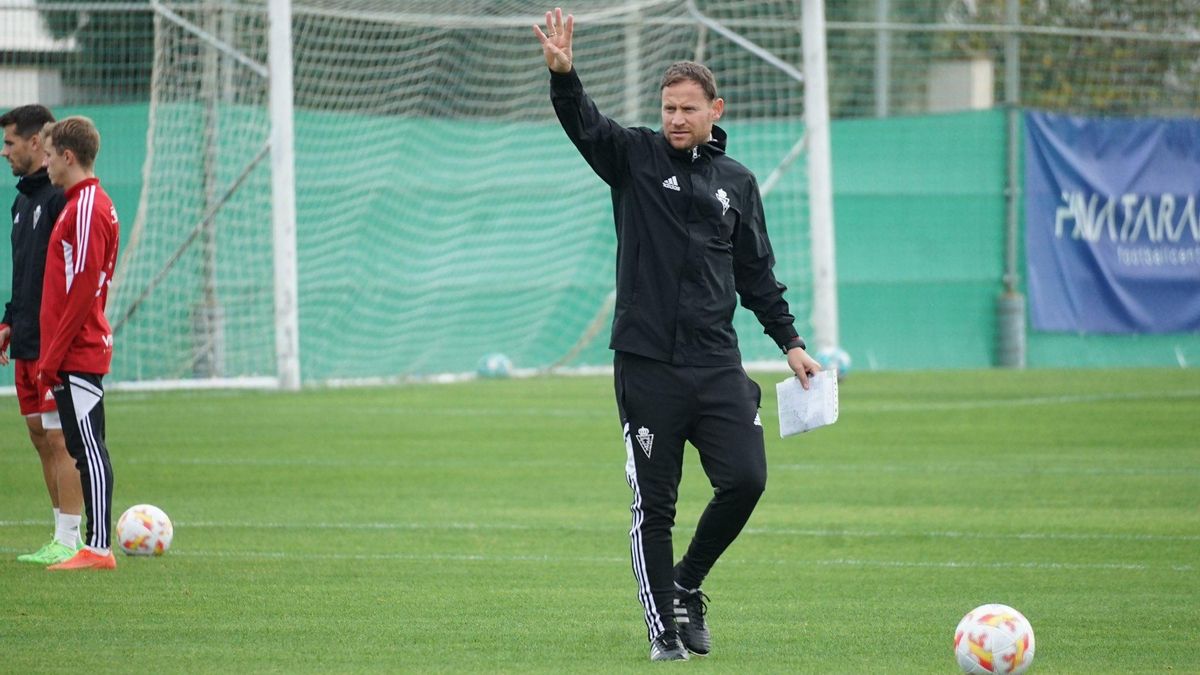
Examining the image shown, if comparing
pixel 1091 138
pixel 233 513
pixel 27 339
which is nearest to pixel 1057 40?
pixel 1091 138

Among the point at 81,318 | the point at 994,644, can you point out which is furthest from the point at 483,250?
the point at 994,644

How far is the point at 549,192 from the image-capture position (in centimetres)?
2520

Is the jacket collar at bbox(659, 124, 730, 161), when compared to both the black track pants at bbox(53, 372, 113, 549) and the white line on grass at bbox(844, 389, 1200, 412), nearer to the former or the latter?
the black track pants at bbox(53, 372, 113, 549)

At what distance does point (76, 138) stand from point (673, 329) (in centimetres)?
368

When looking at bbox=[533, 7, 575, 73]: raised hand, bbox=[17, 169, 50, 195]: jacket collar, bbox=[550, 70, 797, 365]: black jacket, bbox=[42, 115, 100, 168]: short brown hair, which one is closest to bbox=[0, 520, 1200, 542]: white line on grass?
bbox=[17, 169, 50, 195]: jacket collar

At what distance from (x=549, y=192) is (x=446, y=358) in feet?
9.26

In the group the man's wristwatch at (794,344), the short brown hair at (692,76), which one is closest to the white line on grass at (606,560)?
the man's wristwatch at (794,344)

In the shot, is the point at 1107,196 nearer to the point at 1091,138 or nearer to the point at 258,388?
the point at 1091,138

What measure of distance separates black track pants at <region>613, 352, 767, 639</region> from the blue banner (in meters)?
21.2

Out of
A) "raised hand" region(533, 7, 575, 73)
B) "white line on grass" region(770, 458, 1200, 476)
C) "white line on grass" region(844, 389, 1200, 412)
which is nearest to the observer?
"raised hand" region(533, 7, 575, 73)

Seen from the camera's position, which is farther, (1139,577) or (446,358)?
(446,358)

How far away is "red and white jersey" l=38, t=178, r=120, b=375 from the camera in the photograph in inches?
343

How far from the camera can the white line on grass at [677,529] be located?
10.4 metres

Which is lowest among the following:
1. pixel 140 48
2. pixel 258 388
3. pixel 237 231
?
pixel 258 388
